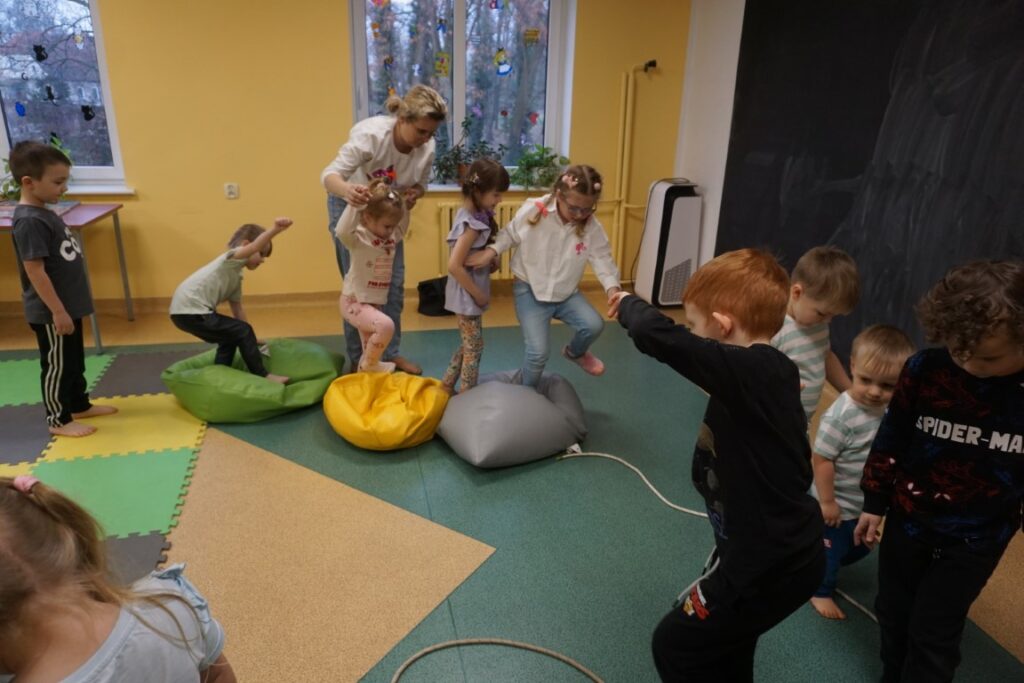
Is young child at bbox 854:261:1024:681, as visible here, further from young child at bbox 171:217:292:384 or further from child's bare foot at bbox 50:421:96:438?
child's bare foot at bbox 50:421:96:438

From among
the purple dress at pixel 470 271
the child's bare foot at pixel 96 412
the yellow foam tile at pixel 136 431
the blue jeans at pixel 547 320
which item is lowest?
the yellow foam tile at pixel 136 431

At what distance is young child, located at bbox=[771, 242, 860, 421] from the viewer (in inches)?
82.0

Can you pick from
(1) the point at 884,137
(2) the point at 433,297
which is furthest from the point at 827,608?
(2) the point at 433,297

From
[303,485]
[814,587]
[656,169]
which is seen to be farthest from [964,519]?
[656,169]

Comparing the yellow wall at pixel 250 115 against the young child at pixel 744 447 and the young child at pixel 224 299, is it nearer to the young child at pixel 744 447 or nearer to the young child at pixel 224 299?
the young child at pixel 224 299

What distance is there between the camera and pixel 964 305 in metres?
1.36

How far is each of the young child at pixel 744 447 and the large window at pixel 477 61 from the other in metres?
4.00

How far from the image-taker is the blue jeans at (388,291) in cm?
345

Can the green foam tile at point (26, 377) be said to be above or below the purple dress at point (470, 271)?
below

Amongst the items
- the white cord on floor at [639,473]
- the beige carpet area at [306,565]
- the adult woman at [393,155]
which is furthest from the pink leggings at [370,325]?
the white cord on floor at [639,473]

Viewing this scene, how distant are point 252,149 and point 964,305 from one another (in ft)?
14.1

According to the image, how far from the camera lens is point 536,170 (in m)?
5.05

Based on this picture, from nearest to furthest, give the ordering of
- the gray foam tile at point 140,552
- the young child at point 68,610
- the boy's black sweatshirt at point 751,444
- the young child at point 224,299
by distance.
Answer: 1. the young child at point 68,610
2. the boy's black sweatshirt at point 751,444
3. the gray foam tile at point 140,552
4. the young child at point 224,299

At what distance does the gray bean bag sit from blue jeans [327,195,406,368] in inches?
29.8
